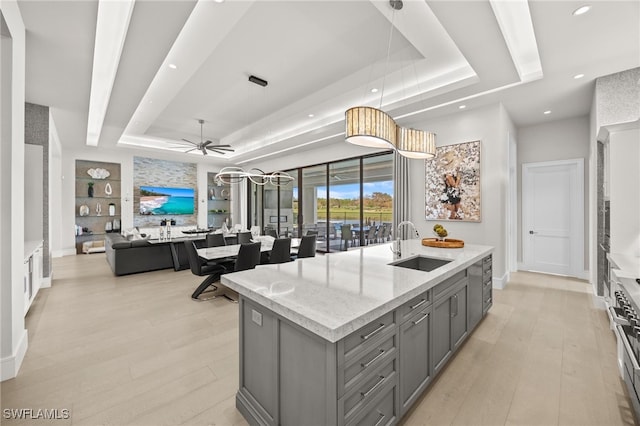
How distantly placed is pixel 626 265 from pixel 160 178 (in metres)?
10.9

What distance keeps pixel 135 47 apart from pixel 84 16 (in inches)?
19.3

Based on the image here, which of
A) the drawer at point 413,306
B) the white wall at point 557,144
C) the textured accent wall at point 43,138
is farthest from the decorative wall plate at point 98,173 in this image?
the white wall at point 557,144

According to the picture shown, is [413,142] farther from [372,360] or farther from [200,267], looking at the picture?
[200,267]

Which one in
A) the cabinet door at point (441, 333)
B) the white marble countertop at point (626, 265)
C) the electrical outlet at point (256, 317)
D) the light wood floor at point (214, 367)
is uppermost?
the white marble countertop at point (626, 265)

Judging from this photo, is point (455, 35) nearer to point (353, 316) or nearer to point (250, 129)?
point (353, 316)

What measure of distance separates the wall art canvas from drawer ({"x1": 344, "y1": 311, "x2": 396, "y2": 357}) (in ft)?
12.9

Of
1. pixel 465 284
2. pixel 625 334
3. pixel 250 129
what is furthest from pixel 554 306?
pixel 250 129

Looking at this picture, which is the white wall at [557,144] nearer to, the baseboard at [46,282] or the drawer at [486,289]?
the drawer at [486,289]

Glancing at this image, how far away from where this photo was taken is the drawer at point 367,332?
1.29 meters

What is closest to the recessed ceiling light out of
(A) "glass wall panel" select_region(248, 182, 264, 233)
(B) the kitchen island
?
(B) the kitchen island

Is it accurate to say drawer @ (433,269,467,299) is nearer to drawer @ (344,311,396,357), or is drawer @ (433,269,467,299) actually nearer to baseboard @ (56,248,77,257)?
drawer @ (344,311,396,357)

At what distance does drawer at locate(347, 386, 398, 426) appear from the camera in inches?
53.9

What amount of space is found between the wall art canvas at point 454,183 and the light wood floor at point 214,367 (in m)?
1.60

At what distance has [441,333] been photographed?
2166 mm
